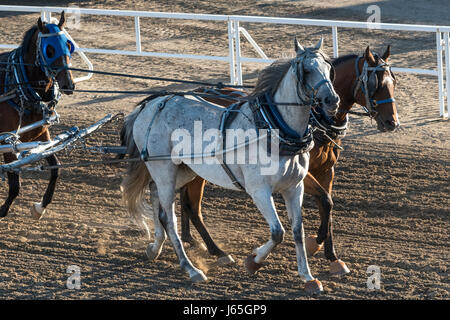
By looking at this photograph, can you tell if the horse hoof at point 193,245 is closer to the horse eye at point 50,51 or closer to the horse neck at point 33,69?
the horse neck at point 33,69

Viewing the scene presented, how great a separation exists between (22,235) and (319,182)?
2871 millimetres

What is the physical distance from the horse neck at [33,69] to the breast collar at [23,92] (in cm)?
3

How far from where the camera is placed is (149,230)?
7.80 m

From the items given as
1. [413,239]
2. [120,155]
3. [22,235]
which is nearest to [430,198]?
[413,239]

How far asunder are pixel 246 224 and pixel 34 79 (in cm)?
245

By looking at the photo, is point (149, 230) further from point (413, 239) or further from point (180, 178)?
point (413, 239)

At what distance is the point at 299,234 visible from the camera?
6477mm

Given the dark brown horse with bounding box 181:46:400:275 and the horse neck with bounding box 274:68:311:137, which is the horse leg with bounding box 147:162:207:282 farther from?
the horse neck with bounding box 274:68:311:137

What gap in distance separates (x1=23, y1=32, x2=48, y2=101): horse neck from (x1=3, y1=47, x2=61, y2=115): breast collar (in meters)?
0.03

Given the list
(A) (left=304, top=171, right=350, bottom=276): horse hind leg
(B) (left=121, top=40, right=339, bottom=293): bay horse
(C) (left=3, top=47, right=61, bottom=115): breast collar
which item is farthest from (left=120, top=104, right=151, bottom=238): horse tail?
(A) (left=304, top=171, right=350, bottom=276): horse hind leg

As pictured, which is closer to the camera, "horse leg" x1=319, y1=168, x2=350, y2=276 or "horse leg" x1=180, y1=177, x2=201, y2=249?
"horse leg" x1=319, y1=168, x2=350, y2=276

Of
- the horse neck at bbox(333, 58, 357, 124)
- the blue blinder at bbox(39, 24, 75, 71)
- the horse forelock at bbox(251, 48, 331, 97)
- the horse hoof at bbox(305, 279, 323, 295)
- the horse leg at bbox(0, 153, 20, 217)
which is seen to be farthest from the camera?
the horse leg at bbox(0, 153, 20, 217)

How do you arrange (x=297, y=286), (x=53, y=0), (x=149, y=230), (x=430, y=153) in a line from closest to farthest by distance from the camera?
(x=297, y=286) → (x=149, y=230) → (x=430, y=153) → (x=53, y=0)

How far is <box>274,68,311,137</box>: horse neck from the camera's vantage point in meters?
6.13
